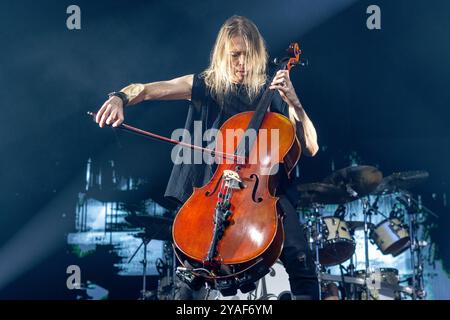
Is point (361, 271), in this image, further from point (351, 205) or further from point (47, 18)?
point (47, 18)

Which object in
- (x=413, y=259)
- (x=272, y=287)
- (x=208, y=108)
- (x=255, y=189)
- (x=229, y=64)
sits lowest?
(x=272, y=287)

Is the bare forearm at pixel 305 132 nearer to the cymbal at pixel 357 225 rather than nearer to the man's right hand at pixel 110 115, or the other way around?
the man's right hand at pixel 110 115

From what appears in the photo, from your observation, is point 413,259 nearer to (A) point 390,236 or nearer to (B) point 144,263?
(A) point 390,236

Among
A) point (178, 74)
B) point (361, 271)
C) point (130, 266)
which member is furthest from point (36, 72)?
point (361, 271)

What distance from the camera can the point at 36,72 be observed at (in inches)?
192

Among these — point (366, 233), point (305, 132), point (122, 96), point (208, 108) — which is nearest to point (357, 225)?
point (366, 233)

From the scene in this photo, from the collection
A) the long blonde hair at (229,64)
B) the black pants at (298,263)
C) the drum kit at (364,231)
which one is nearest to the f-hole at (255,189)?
the black pants at (298,263)

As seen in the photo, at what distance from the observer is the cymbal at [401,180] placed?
15.4 ft

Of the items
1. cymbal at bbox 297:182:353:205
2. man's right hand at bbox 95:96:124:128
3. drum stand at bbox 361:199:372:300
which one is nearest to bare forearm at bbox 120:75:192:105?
man's right hand at bbox 95:96:124:128

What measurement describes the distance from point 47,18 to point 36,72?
51 centimetres

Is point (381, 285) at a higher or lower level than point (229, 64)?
lower

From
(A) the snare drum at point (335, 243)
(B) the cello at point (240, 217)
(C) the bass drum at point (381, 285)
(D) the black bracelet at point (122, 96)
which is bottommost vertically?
(C) the bass drum at point (381, 285)

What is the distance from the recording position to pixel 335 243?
4688 millimetres

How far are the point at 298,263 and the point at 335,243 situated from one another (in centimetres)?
234
